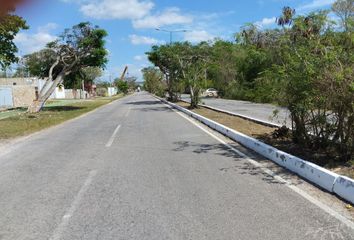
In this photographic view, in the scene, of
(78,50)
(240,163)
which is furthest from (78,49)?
(240,163)

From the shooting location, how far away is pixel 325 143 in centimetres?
982

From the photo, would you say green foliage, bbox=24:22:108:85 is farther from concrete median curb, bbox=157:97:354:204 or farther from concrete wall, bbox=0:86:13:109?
concrete median curb, bbox=157:97:354:204

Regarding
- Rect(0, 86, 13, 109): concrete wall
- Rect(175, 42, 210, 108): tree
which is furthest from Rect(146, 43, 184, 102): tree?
Rect(0, 86, 13, 109): concrete wall

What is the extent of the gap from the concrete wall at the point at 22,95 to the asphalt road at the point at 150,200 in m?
36.3

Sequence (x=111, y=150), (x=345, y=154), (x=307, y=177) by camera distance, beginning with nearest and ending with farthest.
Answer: (x=307, y=177) < (x=345, y=154) < (x=111, y=150)

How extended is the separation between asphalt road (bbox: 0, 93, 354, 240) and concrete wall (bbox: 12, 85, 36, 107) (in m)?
36.3

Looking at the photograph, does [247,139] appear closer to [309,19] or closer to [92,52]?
[309,19]

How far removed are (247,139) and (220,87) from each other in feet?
174

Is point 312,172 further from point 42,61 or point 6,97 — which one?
point 6,97

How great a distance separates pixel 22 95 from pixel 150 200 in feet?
145

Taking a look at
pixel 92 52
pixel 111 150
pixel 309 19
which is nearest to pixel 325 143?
pixel 309 19

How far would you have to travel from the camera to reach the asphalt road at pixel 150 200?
Answer: 5.15m

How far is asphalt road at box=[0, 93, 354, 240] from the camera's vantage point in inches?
203

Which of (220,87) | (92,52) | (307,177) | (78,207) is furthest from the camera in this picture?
(220,87)
